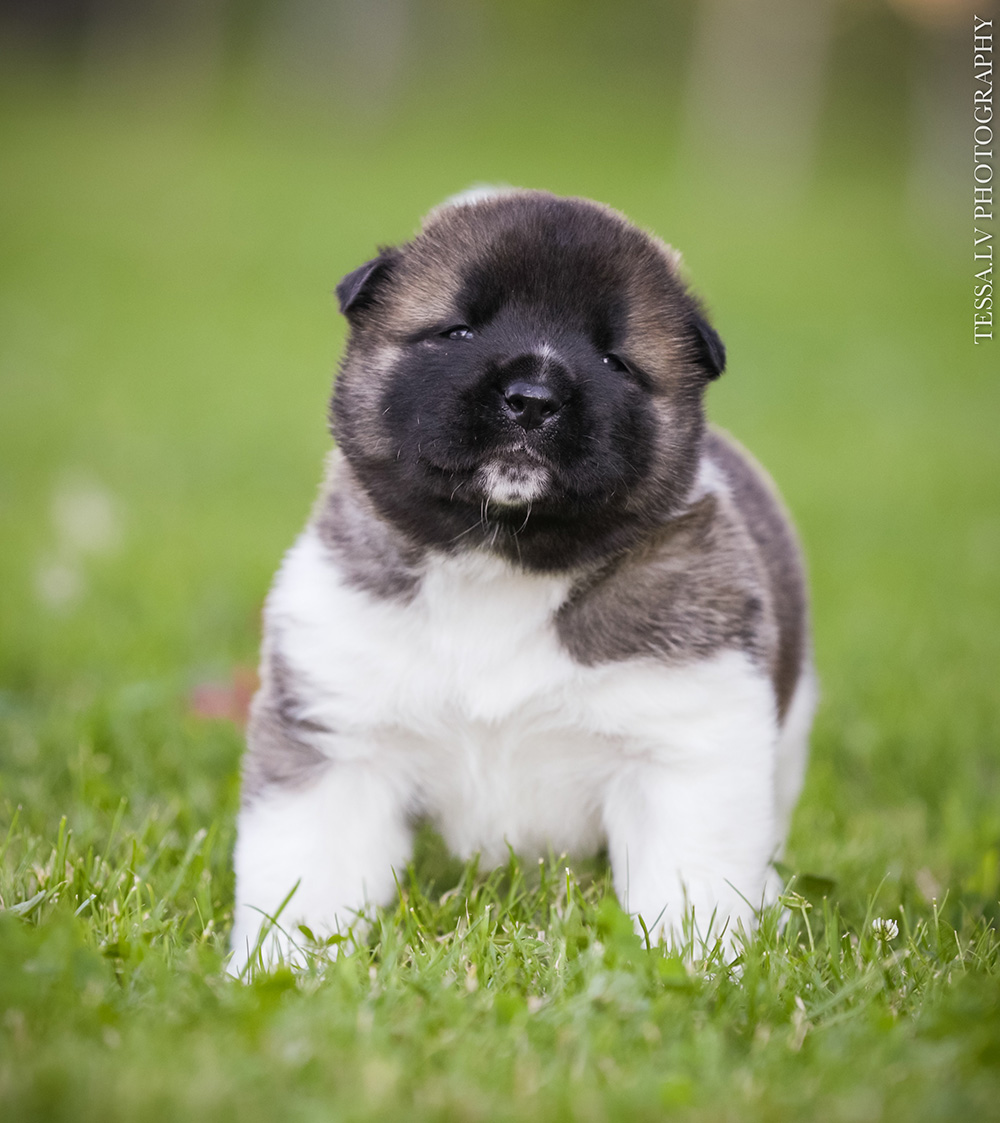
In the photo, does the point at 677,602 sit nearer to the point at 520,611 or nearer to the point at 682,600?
the point at 682,600

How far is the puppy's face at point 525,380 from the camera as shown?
239cm

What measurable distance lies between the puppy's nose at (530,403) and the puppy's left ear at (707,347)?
0.50m

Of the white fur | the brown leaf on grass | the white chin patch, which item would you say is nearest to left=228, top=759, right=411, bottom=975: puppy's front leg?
the white fur

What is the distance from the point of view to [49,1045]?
5.90 ft

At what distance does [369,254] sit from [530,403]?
12089 millimetres

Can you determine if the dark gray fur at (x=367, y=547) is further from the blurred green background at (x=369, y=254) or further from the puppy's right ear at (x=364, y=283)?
the blurred green background at (x=369, y=254)

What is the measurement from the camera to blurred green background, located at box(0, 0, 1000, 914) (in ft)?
13.0

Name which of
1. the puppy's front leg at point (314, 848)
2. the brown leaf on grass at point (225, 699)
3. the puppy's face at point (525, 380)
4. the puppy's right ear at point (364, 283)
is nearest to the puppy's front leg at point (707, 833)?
the puppy's face at point (525, 380)

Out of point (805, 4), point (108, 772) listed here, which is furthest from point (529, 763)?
point (805, 4)

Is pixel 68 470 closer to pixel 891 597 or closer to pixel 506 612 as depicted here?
pixel 891 597

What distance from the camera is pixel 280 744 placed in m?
2.73

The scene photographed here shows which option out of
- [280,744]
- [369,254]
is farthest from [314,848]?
[369,254]

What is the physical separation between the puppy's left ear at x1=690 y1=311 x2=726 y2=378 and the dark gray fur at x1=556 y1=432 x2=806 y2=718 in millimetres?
293

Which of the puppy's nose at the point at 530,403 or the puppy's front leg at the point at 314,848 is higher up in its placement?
the puppy's nose at the point at 530,403
